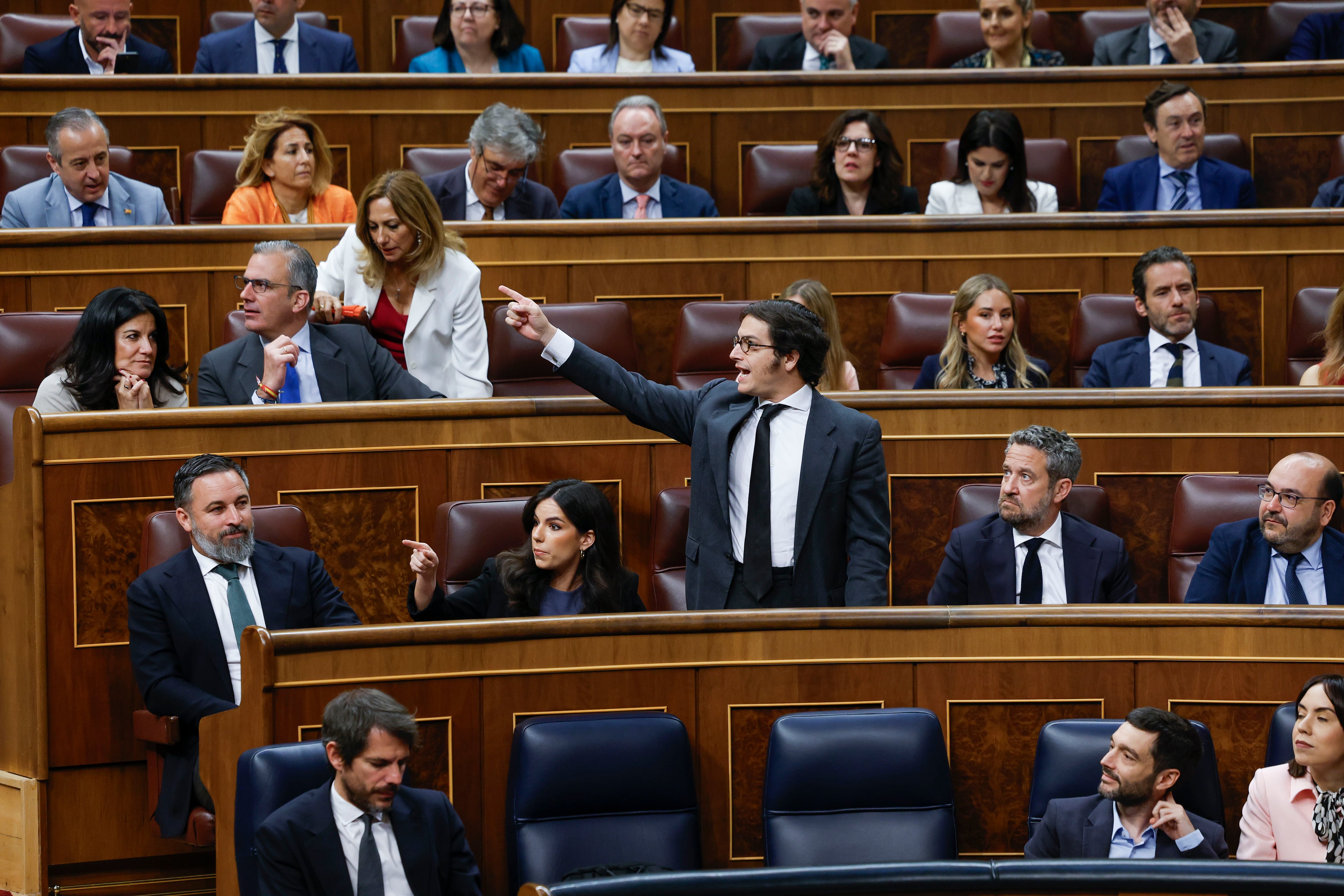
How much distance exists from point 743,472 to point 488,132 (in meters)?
1.09

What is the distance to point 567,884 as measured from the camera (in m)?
1.27

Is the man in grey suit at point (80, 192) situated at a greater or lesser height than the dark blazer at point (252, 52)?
lesser

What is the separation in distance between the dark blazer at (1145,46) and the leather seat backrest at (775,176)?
32.4 inches

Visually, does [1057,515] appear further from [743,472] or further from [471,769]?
[471,769]

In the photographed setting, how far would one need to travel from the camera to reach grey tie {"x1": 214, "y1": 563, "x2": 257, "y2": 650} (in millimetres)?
2014

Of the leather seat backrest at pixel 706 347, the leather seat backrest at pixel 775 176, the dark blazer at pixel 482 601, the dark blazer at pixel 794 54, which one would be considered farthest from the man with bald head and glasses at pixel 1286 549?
the dark blazer at pixel 794 54

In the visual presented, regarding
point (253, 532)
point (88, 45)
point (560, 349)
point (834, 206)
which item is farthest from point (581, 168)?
point (253, 532)

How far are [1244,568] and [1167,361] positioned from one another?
1.97 feet

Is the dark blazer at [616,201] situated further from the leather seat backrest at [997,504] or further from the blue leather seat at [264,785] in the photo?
the blue leather seat at [264,785]

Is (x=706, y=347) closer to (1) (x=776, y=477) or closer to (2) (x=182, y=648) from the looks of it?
(1) (x=776, y=477)

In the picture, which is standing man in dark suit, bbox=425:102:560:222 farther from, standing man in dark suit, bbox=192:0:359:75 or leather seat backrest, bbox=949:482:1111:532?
leather seat backrest, bbox=949:482:1111:532

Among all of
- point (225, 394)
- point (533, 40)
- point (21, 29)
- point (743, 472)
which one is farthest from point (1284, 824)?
point (21, 29)

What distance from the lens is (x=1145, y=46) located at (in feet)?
11.9

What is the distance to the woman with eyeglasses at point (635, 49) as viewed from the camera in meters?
3.50
